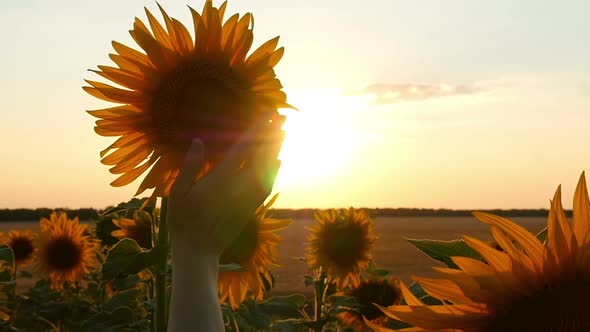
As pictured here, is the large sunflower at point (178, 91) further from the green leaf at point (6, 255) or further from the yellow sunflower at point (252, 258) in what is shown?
the yellow sunflower at point (252, 258)

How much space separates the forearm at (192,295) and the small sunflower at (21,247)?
25.5 ft

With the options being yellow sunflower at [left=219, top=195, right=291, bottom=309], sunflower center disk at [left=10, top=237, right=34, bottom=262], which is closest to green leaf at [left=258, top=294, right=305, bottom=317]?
yellow sunflower at [left=219, top=195, right=291, bottom=309]

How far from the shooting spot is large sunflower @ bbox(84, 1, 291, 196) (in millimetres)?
2576

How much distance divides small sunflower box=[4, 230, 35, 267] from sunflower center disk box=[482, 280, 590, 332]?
338 inches

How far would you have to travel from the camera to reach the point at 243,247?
13.4ft

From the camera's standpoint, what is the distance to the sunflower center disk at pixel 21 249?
9.05 metres

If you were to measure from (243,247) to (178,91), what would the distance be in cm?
161

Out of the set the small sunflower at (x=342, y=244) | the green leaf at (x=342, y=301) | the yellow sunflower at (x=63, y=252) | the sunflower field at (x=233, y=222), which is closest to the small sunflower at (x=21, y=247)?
the yellow sunflower at (x=63, y=252)

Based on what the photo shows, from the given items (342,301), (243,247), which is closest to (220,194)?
(243,247)

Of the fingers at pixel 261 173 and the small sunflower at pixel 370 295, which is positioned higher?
the fingers at pixel 261 173

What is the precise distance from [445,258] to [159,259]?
1.27m

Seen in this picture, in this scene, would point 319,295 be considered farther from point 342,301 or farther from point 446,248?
point 446,248

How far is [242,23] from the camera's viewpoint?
2578mm

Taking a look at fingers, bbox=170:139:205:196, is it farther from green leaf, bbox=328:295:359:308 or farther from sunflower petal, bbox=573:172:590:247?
green leaf, bbox=328:295:359:308
